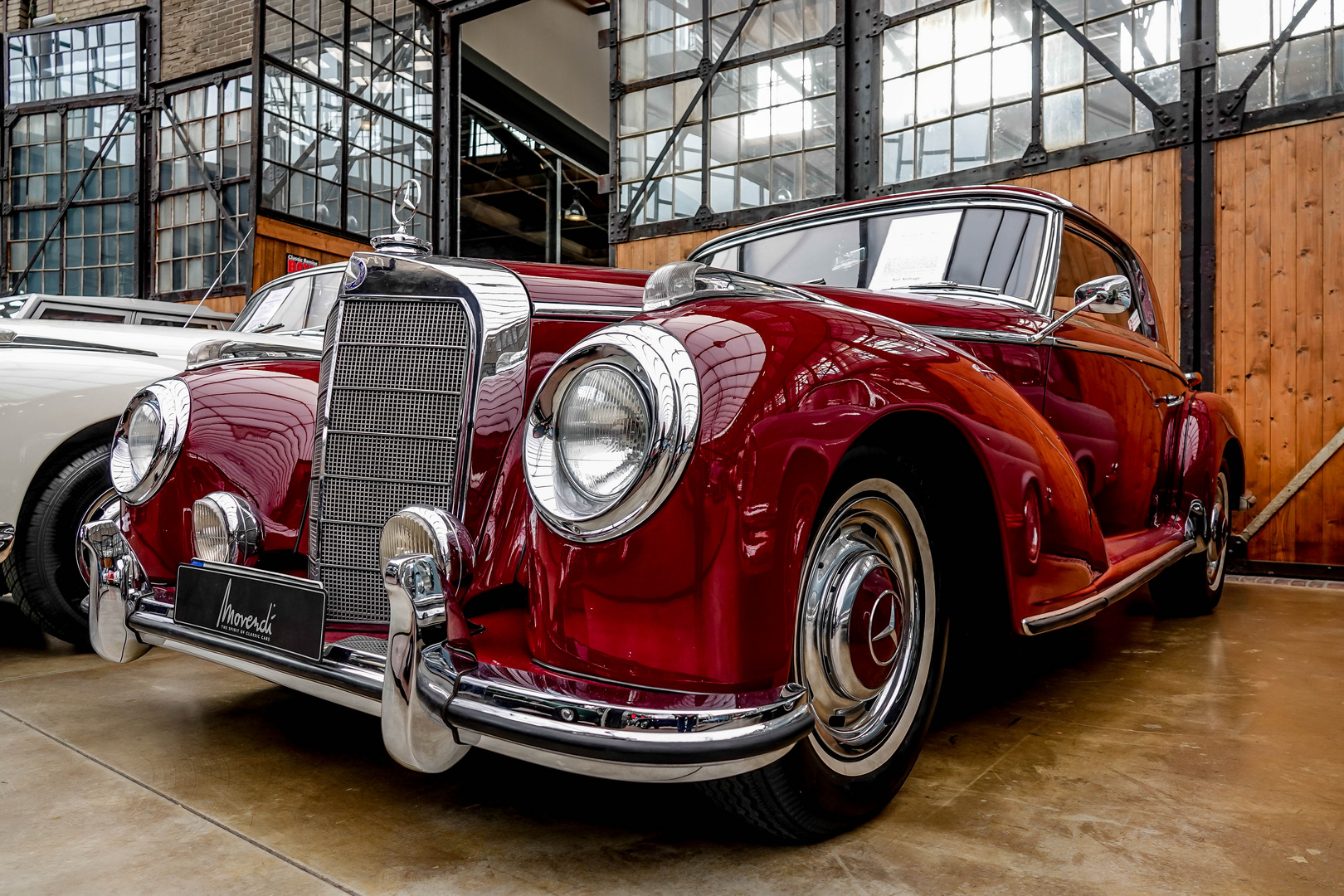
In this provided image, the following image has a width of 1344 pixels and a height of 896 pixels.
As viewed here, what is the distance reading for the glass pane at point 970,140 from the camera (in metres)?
6.06

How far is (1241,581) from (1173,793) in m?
3.79

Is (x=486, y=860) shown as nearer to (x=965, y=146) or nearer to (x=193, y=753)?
(x=193, y=753)

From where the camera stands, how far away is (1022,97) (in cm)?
591

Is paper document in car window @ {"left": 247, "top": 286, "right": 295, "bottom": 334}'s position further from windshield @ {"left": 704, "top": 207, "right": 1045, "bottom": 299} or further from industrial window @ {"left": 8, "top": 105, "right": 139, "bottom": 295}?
industrial window @ {"left": 8, "top": 105, "right": 139, "bottom": 295}

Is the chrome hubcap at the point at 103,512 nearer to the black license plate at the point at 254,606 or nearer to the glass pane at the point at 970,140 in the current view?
the black license plate at the point at 254,606

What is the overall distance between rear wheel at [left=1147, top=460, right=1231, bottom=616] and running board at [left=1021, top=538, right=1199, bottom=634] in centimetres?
123

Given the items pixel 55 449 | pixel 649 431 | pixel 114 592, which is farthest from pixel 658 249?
pixel 649 431

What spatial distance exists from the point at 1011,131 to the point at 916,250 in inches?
150

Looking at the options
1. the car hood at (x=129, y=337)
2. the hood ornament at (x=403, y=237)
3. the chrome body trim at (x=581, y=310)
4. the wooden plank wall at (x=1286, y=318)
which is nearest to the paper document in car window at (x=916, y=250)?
the chrome body trim at (x=581, y=310)

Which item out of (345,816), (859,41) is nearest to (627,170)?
(859,41)

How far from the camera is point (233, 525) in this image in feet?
6.43

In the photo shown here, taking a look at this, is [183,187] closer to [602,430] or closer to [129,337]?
[129,337]

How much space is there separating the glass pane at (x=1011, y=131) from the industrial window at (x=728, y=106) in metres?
1.19

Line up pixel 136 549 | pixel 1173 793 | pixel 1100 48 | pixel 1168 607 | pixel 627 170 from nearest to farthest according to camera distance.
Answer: pixel 1173 793
pixel 136 549
pixel 1168 607
pixel 1100 48
pixel 627 170
